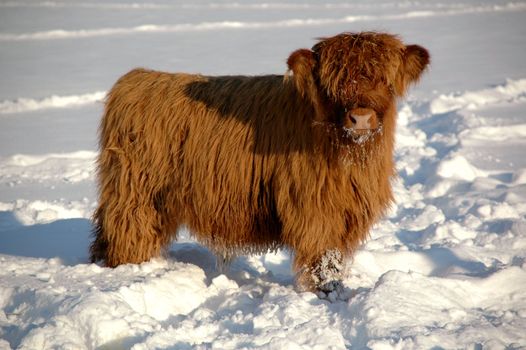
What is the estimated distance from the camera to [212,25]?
18703 millimetres

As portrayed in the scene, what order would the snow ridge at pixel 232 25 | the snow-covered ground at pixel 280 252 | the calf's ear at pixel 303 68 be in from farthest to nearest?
1. the snow ridge at pixel 232 25
2. the calf's ear at pixel 303 68
3. the snow-covered ground at pixel 280 252

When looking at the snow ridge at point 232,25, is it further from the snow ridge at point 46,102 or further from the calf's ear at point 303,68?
the calf's ear at point 303,68

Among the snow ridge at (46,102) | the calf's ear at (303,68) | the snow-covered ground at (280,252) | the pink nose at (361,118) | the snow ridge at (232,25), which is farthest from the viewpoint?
the snow ridge at (232,25)

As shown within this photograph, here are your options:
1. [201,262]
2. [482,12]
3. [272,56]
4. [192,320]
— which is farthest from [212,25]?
[192,320]

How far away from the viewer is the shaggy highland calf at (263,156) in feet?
11.9

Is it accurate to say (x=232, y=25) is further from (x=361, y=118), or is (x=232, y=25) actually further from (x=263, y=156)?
(x=361, y=118)

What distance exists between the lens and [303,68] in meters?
3.66

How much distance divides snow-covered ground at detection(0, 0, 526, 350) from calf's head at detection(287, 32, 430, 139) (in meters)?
0.94

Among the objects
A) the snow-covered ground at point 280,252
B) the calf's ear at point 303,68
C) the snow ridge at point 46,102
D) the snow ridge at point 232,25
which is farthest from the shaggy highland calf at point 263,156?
the snow ridge at point 232,25

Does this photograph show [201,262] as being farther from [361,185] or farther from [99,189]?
[361,185]

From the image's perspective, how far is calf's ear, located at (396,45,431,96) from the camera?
3.73m

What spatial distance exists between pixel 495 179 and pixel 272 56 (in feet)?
25.6

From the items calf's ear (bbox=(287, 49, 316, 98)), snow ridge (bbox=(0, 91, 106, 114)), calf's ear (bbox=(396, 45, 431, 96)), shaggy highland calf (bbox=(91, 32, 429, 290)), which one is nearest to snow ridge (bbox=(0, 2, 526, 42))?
snow ridge (bbox=(0, 91, 106, 114))

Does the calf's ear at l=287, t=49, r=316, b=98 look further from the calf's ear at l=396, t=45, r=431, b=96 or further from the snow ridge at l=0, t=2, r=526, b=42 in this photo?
the snow ridge at l=0, t=2, r=526, b=42
